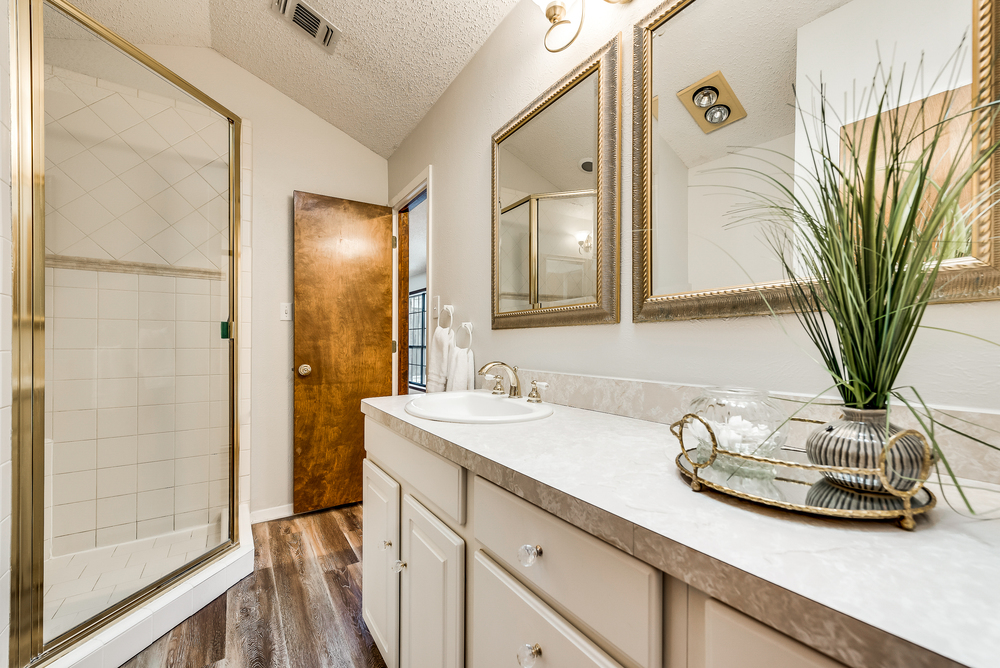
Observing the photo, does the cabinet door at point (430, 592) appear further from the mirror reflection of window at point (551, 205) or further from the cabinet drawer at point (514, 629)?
the mirror reflection of window at point (551, 205)

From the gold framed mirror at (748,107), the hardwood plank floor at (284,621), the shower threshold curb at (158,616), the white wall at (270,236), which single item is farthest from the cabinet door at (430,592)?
the white wall at (270,236)

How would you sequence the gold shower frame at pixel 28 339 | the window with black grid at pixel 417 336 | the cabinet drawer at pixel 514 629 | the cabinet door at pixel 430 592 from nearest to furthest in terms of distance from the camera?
the cabinet drawer at pixel 514 629 < the cabinet door at pixel 430 592 < the gold shower frame at pixel 28 339 < the window with black grid at pixel 417 336

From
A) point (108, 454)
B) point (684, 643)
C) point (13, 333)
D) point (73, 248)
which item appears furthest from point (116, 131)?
point (684, 643)

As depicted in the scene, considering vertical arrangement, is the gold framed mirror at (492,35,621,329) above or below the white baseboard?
above

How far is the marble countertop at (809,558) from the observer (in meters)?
0.29

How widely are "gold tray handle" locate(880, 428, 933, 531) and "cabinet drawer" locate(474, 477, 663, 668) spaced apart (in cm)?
25

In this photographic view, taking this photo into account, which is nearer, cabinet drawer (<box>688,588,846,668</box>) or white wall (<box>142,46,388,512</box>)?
cabinet drawer (<box>688,588,846,668</box>)

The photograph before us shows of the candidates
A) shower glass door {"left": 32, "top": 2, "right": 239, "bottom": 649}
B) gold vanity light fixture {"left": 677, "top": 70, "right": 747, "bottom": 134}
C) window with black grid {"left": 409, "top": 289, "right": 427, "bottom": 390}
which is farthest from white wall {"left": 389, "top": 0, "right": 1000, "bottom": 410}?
window with black grid {"left": 409, "top": 289, "right": 427, "bottom": 390}

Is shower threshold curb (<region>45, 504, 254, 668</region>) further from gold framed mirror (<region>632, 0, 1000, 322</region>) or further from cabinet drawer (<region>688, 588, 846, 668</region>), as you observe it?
gold framed mirror (<region>632, 0, 1000, 322</region>)

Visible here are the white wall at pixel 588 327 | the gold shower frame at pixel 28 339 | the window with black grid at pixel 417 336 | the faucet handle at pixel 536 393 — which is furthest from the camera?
the window with black grid at pixel 417 336

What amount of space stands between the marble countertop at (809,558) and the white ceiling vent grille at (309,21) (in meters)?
2.20

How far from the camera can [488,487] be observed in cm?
73

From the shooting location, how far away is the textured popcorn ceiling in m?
1.78

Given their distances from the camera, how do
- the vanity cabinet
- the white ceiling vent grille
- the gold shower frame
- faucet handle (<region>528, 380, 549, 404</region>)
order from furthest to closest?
1. the white ceiling vent grille
2. faucet handle (<region>528, 380, 549, 404</region>)
3. the gold shower frame
4. the vanity cabinet
